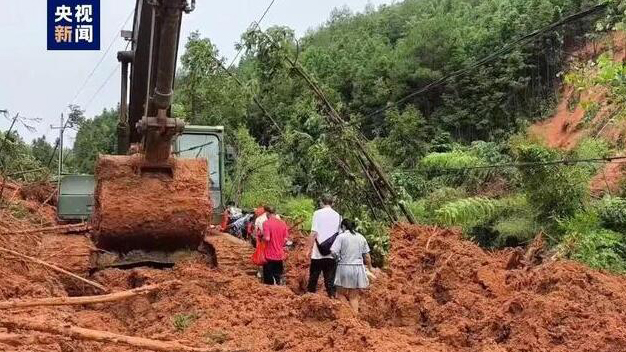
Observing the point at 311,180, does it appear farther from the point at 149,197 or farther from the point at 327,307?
the point at 327,307

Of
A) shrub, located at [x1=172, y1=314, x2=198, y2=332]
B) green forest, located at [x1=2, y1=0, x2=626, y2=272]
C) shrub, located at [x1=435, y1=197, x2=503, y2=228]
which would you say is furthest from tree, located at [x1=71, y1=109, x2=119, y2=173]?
shrub, located at [x1=172, y1=314, x2=198, y2=332]

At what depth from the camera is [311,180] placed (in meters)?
12.7

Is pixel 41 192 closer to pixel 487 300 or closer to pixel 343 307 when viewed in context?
pixel 487 300

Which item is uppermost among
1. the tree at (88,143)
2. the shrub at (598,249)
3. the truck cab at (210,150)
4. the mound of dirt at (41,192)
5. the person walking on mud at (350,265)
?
the tree at (88,143)

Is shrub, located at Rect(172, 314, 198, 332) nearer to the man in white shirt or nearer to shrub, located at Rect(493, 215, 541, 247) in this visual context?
the man in white shirt

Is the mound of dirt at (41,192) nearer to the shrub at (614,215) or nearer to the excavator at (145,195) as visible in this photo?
the excavator at (145,195)

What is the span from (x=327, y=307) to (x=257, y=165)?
19.3 m

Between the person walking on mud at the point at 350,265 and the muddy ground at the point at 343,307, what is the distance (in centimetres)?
29

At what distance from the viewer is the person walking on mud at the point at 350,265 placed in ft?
27.5

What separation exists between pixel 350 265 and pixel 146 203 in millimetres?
2591

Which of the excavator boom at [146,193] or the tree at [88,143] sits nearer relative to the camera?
the excavator boom at [146,193]

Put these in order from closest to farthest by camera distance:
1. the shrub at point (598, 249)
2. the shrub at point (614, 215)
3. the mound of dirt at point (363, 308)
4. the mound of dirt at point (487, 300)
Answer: the mound of dirt at point (363, 308)
the mound of dirt at point (487, 300)
the shrub at point (598, 249)
the shrub at point (614, 215)

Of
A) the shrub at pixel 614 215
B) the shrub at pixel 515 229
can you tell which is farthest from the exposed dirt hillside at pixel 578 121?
the shrub at pixel 614 215

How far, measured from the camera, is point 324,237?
8.62 m
